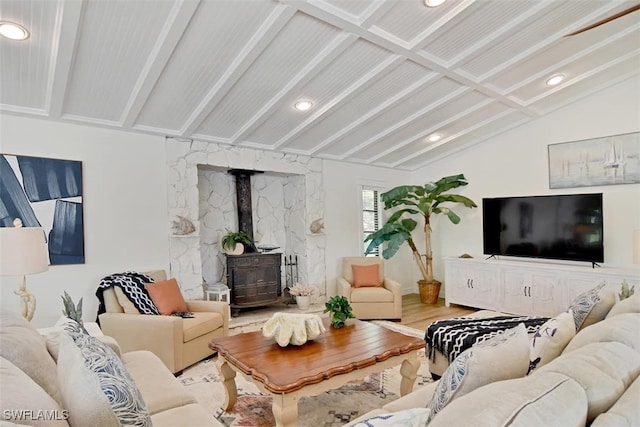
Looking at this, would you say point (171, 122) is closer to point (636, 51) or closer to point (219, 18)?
point (219, 18)

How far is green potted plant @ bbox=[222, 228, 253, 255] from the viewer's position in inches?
196

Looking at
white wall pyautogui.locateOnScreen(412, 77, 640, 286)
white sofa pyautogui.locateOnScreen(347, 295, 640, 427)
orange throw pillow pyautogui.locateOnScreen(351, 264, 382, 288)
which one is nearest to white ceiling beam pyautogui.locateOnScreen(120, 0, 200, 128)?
white sofa pyautogui.locateOnScreen(347, 295, 640, 427)

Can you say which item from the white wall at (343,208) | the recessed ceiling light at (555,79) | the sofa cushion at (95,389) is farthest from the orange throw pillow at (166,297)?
the recessed ceiling light at (555,79)

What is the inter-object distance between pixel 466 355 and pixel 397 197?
4.82 meters

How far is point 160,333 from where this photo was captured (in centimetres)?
299

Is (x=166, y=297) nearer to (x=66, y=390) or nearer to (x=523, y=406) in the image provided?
(x=66, y=390)

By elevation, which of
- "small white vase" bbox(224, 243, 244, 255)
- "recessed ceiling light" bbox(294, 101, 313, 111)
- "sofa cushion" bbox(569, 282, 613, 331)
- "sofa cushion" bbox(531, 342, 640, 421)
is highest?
"recessed ceiling light" bbox(294, 101, 313, 111)

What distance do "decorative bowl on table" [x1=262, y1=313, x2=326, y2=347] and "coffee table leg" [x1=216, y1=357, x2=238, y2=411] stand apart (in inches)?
13.3

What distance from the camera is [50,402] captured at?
95 cm

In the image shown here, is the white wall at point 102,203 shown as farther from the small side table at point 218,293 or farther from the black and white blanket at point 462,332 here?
the black and white blanket at point 462,332

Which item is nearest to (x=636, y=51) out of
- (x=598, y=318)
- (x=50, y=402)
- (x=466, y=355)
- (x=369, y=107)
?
(x=369, y=107)

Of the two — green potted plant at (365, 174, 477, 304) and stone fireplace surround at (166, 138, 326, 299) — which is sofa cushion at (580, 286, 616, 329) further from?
stone fireplace surround at (166, 138, 326, 299)

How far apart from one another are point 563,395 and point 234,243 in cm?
451

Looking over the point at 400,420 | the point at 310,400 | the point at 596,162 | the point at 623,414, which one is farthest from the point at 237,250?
the point at 596,162
